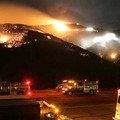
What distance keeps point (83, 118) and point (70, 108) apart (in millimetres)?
5691

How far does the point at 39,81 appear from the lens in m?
76.4

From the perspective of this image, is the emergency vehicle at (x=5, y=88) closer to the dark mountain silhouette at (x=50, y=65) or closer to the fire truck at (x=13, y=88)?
the fire truck at (x=13, y=88)

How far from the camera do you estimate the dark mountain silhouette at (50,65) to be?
80312 mm

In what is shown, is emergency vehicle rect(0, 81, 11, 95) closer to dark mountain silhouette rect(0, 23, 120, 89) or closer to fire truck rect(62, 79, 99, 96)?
fire truck rect(62, 79, 99, 96)

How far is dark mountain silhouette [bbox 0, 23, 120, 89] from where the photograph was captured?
8031cm

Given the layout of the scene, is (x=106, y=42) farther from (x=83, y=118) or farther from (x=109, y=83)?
(x=83, y=118)

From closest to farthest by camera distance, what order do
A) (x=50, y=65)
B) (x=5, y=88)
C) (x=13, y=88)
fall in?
1. (x=5, y=88)
2. (x=13, y=88)
3. (x=50, y=65)

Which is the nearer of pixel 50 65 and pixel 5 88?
pixel 5 88

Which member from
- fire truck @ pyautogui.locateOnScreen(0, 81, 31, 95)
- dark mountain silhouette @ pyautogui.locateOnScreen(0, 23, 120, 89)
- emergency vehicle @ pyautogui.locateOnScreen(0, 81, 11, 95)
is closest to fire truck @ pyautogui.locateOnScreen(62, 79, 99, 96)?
fire truck @ pyautogui.locateOnScreen(0, 81, 31, 95)

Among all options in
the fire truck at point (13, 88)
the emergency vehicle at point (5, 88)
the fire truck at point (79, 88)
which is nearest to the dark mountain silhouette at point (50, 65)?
the fire truck at point (79, 88)

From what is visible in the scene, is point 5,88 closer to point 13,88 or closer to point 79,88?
point 13,88

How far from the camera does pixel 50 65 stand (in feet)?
292

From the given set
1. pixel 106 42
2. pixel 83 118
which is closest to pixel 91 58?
pixel 106 42

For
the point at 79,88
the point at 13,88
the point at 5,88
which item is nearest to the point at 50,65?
the point at 79,88
